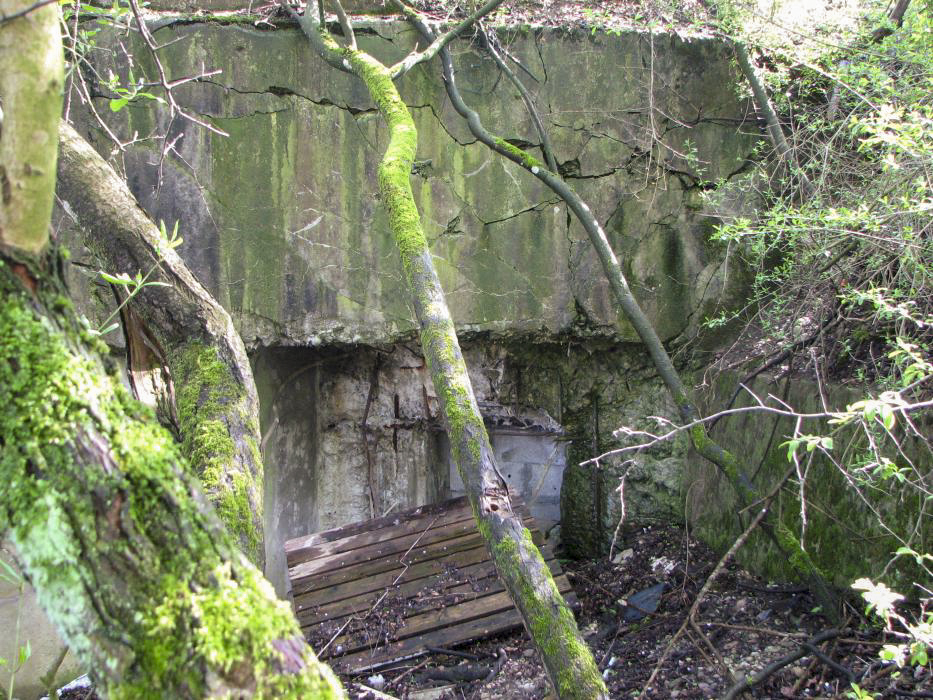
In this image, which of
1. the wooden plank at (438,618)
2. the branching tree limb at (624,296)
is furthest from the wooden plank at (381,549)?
the branching tree limb at (624,296)

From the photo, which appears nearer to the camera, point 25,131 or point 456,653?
point 25,131

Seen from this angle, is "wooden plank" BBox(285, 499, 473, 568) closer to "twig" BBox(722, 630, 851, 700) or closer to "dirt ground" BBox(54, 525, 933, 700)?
"dirt ground" BBox(54, 525, 933, 700)

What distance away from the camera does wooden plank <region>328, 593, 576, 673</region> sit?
3.11m

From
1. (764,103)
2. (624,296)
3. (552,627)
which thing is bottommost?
(552,627)

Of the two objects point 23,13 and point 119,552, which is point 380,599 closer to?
point 119,552

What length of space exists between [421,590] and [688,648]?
1247 millimetres

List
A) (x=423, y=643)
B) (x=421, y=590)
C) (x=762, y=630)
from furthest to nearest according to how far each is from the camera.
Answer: (x=421, y=590) → (x=423, y=643) → (x=762, y=630)

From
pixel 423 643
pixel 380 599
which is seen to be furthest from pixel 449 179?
pixel 423 643

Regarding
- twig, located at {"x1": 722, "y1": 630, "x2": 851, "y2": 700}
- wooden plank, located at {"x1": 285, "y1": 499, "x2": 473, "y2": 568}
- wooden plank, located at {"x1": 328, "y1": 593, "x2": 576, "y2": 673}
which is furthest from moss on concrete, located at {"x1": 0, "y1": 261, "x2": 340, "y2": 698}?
wooden plank, located at {"x1": 285, "y1": 499, "x2": 473, "y2": 568}

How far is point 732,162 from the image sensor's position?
3.73 meters

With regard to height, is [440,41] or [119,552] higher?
[440,41]

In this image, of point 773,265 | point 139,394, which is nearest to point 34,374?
point 139,394

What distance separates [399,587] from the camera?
3.45 metres

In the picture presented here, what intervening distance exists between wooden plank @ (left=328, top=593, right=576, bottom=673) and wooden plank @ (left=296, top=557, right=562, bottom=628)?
14cm
